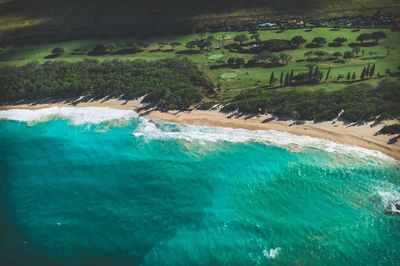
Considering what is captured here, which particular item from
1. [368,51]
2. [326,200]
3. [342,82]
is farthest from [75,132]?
[368,51]

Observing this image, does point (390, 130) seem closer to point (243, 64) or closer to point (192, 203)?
point (192, 203)

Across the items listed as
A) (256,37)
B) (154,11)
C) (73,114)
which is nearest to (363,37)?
(256,37)

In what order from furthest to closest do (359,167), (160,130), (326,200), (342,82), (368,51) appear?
(368,51)
(342,82)
(160,130)
(359,167)
(326,200)

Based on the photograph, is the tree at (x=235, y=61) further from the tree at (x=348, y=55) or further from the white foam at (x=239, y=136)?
the white foam at (x=239, y=136)

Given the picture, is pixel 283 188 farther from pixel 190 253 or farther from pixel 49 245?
pixel 49 245

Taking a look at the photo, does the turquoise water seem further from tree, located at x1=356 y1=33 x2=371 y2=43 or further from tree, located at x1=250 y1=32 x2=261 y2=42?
tree, located at x1=356 y1=33 x2=371 y2=43

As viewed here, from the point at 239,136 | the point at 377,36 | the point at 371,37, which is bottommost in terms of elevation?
the point at 239,136

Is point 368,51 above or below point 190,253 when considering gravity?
above
